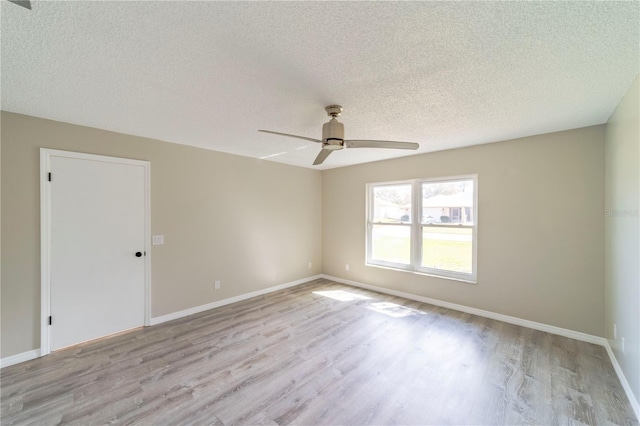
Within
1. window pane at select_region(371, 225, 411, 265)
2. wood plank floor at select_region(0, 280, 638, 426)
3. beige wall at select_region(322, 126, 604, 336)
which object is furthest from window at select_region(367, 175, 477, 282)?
wood plank floor at select_region(0, 280, 638, 426)

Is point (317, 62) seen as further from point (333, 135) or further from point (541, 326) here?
point (541, 326)

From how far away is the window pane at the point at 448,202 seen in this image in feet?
12.5

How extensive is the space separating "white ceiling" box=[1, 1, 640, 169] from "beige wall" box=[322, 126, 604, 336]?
49 centimetres

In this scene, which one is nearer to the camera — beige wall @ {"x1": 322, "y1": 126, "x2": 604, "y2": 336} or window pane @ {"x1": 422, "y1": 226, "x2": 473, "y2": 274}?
beige wall @ {"x1": 322, "y1": 126, "x2": 604, "y2": 336}

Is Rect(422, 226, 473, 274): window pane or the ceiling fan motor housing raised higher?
the ceiling fan motor housing

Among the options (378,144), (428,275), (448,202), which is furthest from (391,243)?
(378,144)

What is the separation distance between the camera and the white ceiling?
126cm

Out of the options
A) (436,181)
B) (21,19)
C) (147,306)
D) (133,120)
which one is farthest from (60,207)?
(436,181)

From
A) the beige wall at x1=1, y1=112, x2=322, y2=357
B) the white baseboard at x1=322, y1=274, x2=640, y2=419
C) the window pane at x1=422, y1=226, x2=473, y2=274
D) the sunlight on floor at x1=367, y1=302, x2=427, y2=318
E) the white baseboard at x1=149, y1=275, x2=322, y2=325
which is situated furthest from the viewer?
the window pane at x1=422, y1=226, x2=473, y2=274

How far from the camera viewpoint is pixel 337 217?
5445mm

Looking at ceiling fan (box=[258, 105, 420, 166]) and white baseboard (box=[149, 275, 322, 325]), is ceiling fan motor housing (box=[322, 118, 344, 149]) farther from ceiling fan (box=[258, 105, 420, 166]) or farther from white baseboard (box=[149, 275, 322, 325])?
white baseboard (box=[149, 275, 322, 325])

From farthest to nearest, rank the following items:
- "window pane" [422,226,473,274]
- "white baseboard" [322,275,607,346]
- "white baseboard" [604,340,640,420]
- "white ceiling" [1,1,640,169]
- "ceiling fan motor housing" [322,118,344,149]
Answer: "window pane" [422,226,473,274]
"white baseboard" [322,275,607,346]
"ceiling fan motor housing" [322,118,344,149]
"white baseboard" [604,340,640,420]
"white ceiling" [1,1,640,169]

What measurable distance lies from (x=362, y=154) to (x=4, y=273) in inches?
175

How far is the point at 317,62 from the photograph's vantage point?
1659 mm
